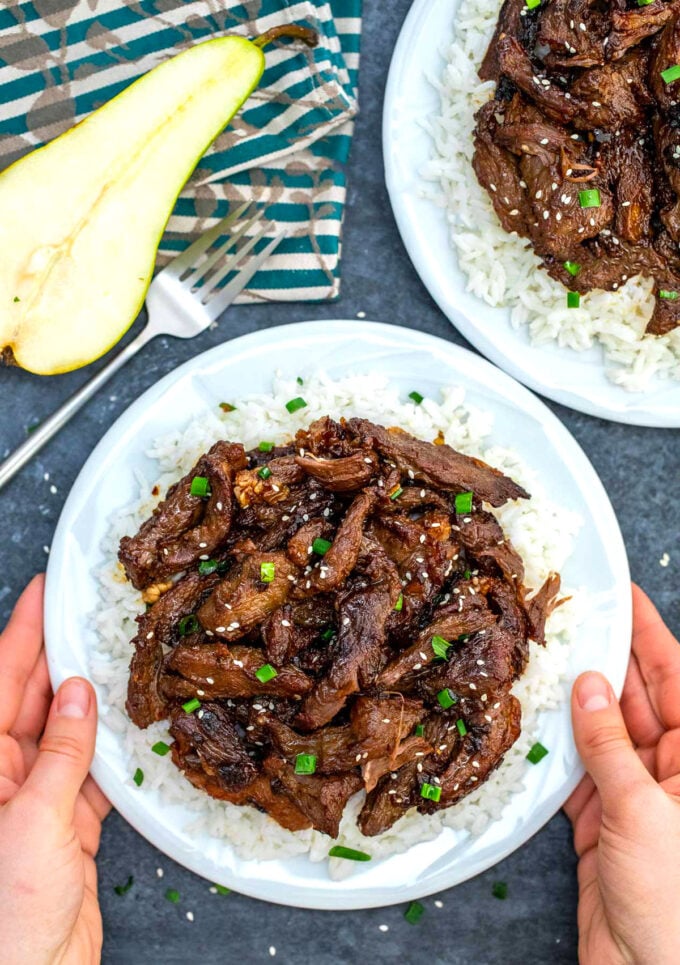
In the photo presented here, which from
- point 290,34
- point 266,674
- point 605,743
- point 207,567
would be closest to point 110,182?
point 290,34

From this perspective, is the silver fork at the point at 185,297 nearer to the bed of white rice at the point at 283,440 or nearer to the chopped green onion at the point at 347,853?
the bed of white rice at the point at 283,440

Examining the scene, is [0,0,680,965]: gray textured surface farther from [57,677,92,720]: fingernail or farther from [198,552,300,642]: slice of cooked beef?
[198,552,300,642]: slice of cooked beef

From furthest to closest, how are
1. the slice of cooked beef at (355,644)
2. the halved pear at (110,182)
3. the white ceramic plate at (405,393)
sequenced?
the white ceramic plate at (405,393)
the halved pear at (110,182)
the slice of cooked beef at (355,644)

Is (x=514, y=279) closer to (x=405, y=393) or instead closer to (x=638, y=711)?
(x=405, y=393)

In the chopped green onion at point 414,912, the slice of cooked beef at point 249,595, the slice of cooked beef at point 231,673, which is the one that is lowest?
the chopped green onion at point 414,912

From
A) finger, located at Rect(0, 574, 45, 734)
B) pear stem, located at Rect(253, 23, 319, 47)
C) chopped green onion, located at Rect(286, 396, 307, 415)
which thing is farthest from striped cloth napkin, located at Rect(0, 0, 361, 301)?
finger, located at Rect(0, 574, 45, 734)

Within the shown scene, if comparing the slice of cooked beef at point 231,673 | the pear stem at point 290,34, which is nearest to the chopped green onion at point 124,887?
the slice of cooked beef at point 231,673

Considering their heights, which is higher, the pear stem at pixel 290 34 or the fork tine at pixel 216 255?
the pear stem at pixel 290 34
